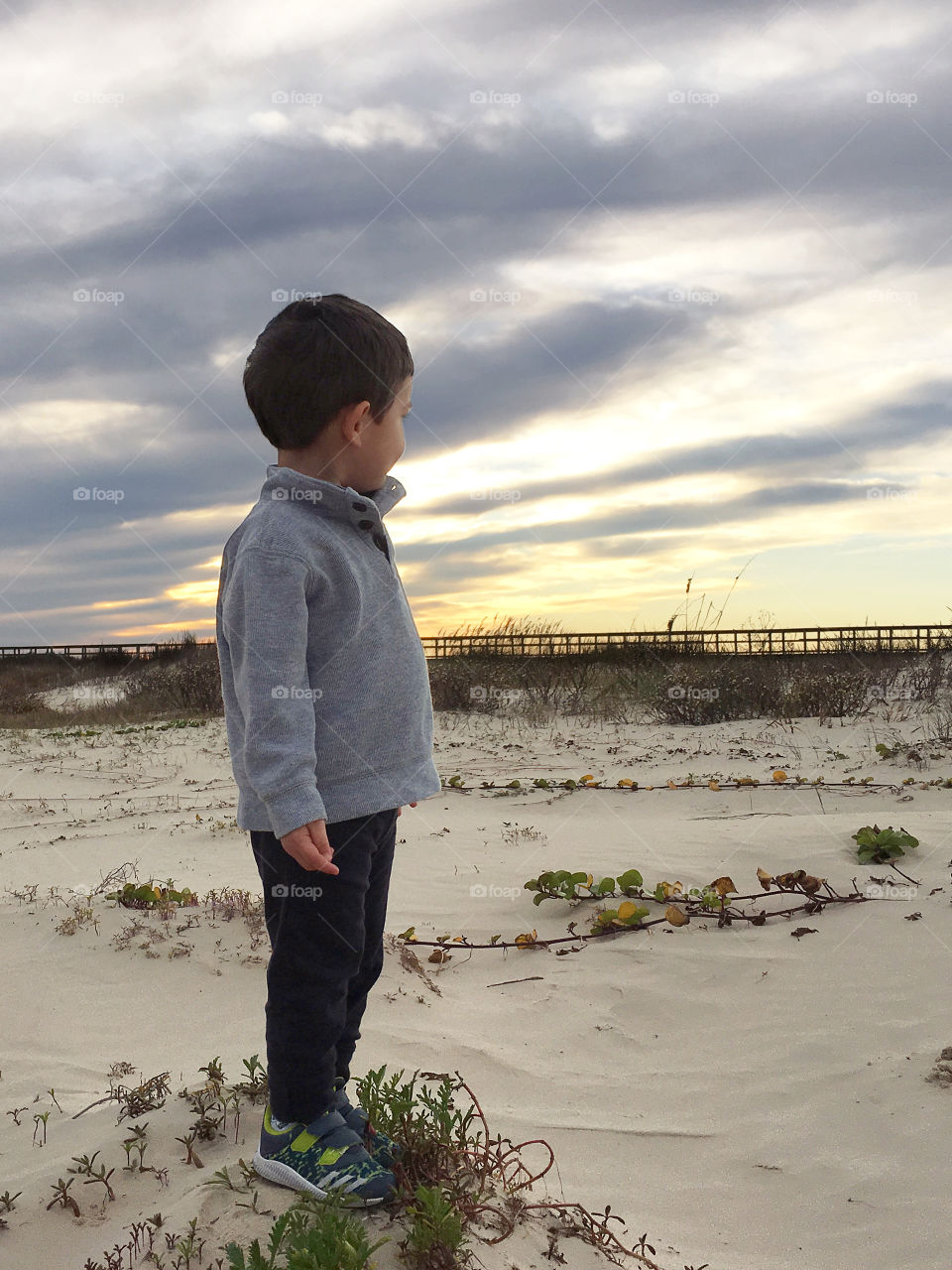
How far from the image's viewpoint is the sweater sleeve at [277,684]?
1934 mm

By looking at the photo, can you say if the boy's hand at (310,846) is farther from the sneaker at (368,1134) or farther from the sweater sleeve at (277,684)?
the sneaker at (368,1134)

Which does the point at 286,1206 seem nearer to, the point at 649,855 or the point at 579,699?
the point at 649,855

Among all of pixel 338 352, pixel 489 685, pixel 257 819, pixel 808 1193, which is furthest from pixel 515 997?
pixel 489 685

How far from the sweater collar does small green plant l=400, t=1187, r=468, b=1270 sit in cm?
144

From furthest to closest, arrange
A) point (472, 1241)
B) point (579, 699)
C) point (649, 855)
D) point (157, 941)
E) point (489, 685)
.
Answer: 1. point (489, 685)
2. point (579, 699)
3. point (649, 855)
4. point (157, 941)
5. point (472, 1241)

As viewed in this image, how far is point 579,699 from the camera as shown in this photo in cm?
1222

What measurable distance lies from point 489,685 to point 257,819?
11.5 m

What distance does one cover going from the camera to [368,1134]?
212cm

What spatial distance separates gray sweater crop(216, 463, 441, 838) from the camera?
199 cm

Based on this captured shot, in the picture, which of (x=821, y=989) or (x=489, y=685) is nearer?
(x=821, y=989)

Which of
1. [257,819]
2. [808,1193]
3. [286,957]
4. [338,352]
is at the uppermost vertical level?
[338,352]

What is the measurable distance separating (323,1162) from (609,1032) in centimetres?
152

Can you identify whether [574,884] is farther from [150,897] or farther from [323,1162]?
[323,1162]

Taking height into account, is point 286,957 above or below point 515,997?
above
